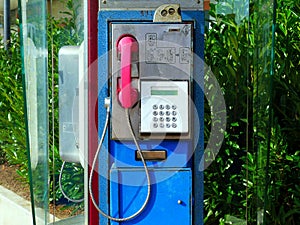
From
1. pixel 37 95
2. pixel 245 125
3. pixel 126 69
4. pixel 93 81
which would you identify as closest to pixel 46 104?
pixel 37 95

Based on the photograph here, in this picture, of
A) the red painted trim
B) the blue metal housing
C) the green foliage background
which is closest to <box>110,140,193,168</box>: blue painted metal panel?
the blue metal housing

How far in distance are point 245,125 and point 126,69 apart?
0.81 m

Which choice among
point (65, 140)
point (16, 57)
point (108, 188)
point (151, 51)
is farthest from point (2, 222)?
point (151, 51)

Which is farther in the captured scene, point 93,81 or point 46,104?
point 46,104

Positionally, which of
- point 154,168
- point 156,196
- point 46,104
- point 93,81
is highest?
point 93,81

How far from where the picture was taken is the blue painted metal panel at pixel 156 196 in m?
2.27

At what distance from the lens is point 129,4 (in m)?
2.24

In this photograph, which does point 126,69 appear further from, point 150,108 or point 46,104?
point 46,104

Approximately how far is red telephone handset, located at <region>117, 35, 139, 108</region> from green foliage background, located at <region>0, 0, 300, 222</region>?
1.59 feet

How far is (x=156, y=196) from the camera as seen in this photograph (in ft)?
7.50

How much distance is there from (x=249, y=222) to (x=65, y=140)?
2.68 feet

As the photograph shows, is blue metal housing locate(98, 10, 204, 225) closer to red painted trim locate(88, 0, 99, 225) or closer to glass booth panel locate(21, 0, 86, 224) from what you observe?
red painted trim locate(88, 0, 99, 225)

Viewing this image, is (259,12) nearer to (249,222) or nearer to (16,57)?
(249,222)

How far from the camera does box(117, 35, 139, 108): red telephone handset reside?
2.19 meters
